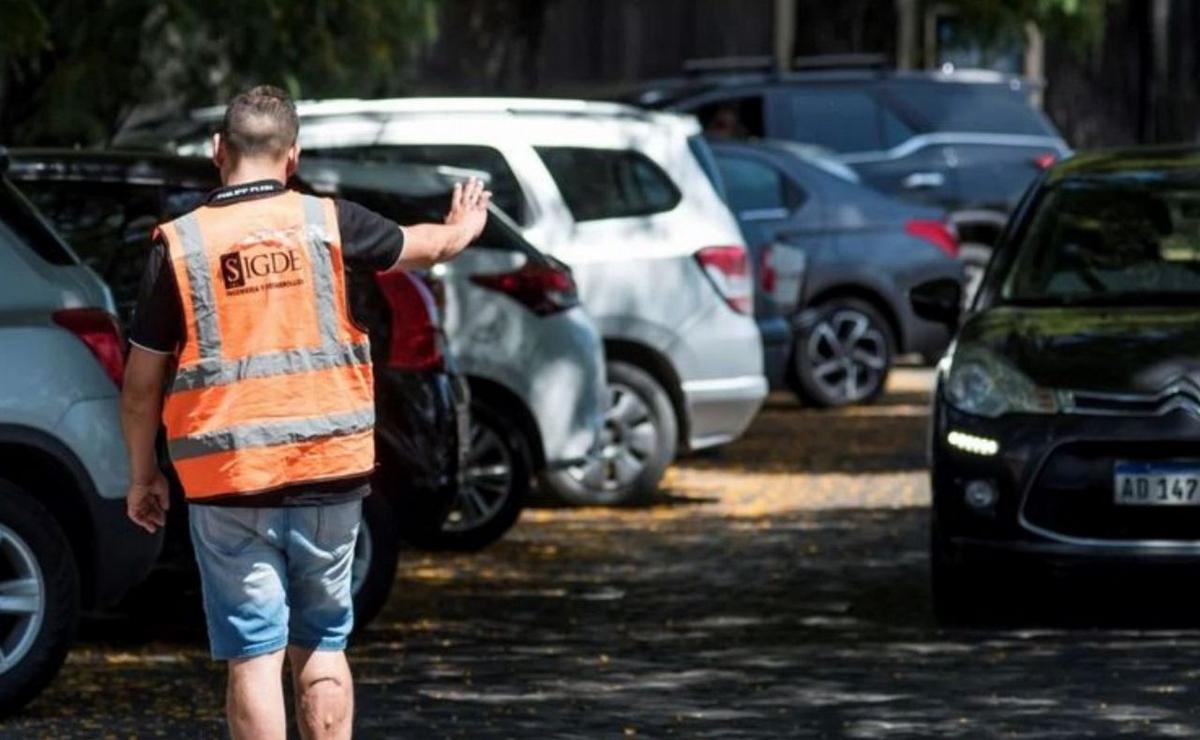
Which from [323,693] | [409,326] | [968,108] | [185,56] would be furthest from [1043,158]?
[323,693]

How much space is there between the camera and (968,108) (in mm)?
25984

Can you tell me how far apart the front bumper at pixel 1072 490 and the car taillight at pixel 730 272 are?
180 inches

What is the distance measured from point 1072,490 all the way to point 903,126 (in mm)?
14362

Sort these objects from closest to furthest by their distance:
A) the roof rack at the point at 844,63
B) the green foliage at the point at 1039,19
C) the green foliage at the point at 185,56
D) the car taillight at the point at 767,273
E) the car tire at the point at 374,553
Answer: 1. the car tire at the point at 374,553
2. the green foliage at the point at 185,56
3. the car taillight at the point at 767,273
4. the roof rack at the point at 844,63
5. the green foliage at the point at 1039,19

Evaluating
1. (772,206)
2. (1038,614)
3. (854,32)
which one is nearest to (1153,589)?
(1038,614)

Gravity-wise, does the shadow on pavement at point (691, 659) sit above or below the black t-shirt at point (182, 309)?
below

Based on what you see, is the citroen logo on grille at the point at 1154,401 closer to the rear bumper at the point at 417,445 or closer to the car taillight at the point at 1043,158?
the rear bumper at the point at 417,445

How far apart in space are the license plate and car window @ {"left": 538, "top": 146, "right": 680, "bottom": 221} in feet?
15.9

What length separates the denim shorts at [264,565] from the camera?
7535mm

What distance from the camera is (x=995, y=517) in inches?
462

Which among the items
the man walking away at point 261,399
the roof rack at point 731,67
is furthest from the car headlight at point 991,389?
the roof rack at point 731,67

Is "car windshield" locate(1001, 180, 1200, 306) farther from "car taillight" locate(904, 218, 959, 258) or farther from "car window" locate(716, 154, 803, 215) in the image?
"car taillight" locate(904, 218, 959, 258)

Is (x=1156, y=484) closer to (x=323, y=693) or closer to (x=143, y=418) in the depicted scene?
(x=323, y=693)

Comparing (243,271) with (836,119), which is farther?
(836,119)
